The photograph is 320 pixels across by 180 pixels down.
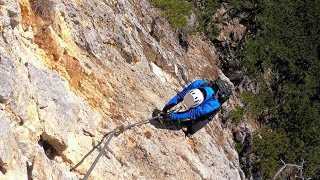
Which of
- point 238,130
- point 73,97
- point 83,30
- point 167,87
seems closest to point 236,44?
point 238,130

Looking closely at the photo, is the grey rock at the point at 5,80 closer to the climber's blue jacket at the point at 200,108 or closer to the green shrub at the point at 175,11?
the climber's blue jacket at the point at 200,108

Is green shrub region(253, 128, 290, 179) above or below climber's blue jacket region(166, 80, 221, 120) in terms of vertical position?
below

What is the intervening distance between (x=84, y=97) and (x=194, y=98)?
8.22ft

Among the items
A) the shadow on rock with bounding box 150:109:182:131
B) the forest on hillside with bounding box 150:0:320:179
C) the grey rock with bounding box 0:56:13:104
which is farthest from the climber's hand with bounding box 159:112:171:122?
the forest on hillside with bounding box 150:0:320:179

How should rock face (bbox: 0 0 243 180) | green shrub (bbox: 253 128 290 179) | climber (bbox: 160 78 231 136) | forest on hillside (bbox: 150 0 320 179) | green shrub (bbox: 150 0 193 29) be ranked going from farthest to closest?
forest on hillside (bbox: 150 0 320 179), green shrub (bbox: 253 128 290 179), green shrub (bbox: 150 0 193 29), climber (bbox: 160 78 231 136), rock face (bbox: 0 0 243 180)

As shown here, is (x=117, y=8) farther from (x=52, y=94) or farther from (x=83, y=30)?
(x=52, y=94)

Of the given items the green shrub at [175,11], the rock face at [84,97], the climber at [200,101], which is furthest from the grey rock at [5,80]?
the green shrub at [175,11]

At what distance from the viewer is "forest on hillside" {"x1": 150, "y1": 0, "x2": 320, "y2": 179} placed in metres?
27.0

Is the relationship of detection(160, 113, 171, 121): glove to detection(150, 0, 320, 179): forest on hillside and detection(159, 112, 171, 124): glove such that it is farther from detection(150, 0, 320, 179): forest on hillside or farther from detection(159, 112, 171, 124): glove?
detection(150, 0, 320, 179): forest on hillside

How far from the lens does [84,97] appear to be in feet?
29.2

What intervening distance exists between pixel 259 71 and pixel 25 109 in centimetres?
2582

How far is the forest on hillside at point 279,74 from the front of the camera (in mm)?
27000

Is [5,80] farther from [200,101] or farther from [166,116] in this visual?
[200,101]

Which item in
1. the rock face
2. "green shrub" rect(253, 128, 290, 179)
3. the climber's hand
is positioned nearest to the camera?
the rock face
